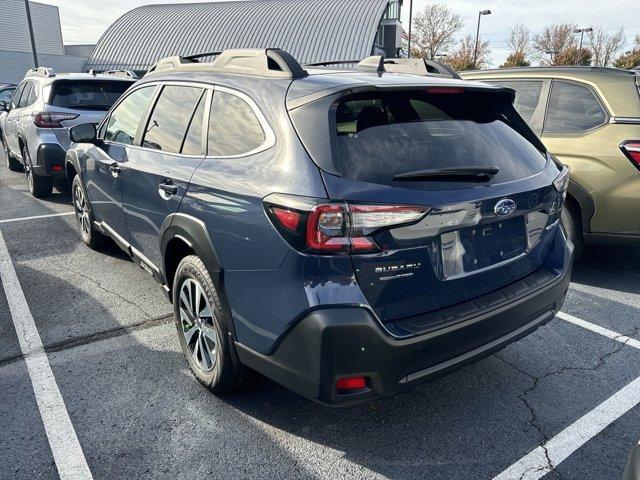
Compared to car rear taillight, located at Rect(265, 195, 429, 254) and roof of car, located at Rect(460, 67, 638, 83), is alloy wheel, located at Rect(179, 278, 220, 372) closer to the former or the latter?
car rear taillight, located at Rect(265, 195, 429, 254)

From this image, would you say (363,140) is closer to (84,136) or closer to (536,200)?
(536,200)

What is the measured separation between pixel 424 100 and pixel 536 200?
0.78 meters

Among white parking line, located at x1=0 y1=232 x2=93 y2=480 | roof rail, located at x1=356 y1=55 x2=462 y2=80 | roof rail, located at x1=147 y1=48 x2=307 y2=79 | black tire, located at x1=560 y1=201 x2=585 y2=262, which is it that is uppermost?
roof rail, located at x1=147 y1=48 x2=307 y2=79

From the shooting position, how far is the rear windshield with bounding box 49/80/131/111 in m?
6.90

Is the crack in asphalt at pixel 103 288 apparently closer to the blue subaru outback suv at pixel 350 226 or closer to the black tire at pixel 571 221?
the blue subaru outback suv at pixel 350 226

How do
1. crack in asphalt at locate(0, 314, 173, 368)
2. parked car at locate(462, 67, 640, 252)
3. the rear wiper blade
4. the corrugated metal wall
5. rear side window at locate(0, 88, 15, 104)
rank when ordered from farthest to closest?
the corrugated metal wall, rear side window at locate(0, 88, 15, 104), parked car at locate(462, 67, 640, 252), crack in asphalt at locate(0, 314, 173, 368), the rear wiper blade

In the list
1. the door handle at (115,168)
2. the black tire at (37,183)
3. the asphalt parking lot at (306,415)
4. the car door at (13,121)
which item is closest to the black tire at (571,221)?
the asphalt parking lot at (306,415)

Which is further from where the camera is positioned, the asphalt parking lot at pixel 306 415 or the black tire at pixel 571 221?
the black tire at pixel 571 221

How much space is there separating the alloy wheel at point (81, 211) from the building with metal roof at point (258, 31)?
33.0m

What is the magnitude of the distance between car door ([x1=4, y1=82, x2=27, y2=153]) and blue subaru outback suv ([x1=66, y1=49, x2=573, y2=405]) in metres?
6.59

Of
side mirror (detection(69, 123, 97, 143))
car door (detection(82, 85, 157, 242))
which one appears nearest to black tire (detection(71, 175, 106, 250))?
car door (detection(82, 85, 157, 242))

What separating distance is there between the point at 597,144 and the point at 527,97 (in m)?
0.98

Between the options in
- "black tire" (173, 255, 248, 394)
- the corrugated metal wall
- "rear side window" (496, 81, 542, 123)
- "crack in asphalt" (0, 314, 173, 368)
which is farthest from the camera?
the corrugated metal wall

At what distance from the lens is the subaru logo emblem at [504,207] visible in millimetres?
2314
